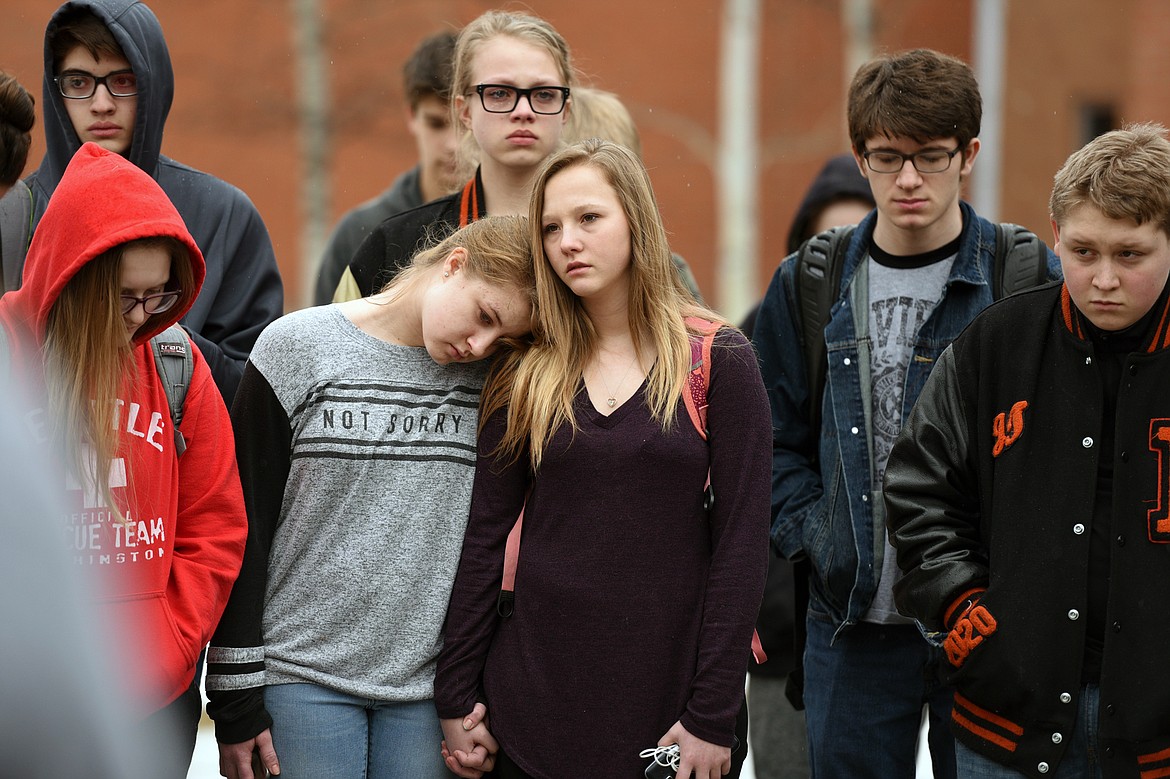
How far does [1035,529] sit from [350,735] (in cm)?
156

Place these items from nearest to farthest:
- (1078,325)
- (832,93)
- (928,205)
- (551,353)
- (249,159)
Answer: (1078,325), (551,353), (928,205), (249,159), (832,93)

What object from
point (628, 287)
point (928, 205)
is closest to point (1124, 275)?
point (928, 205)

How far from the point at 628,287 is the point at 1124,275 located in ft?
3.55

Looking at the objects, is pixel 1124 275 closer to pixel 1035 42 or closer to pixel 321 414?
pixel 321 414

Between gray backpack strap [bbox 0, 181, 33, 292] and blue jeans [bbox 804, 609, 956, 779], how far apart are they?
232cm

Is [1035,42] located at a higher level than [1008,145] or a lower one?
higher

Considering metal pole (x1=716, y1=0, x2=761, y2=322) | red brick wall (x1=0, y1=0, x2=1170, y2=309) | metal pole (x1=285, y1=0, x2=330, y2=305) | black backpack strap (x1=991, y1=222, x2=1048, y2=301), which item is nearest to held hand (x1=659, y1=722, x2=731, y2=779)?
black backpack strap (x1=991, y1=222, x2=1048, y2=301)

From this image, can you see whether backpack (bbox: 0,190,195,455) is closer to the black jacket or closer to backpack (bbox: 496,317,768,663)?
backpack (bbox: 496,317,768,663)

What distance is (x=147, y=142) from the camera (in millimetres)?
3568

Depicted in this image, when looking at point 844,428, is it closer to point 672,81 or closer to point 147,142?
point 147,142

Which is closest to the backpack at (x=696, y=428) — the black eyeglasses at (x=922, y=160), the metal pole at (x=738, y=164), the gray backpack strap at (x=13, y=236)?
the black eyeglasses at (x=922, y=160)

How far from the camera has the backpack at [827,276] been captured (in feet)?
11.3

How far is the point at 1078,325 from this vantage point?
9.62ft

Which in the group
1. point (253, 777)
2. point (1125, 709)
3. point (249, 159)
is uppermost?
point (249, 159)
